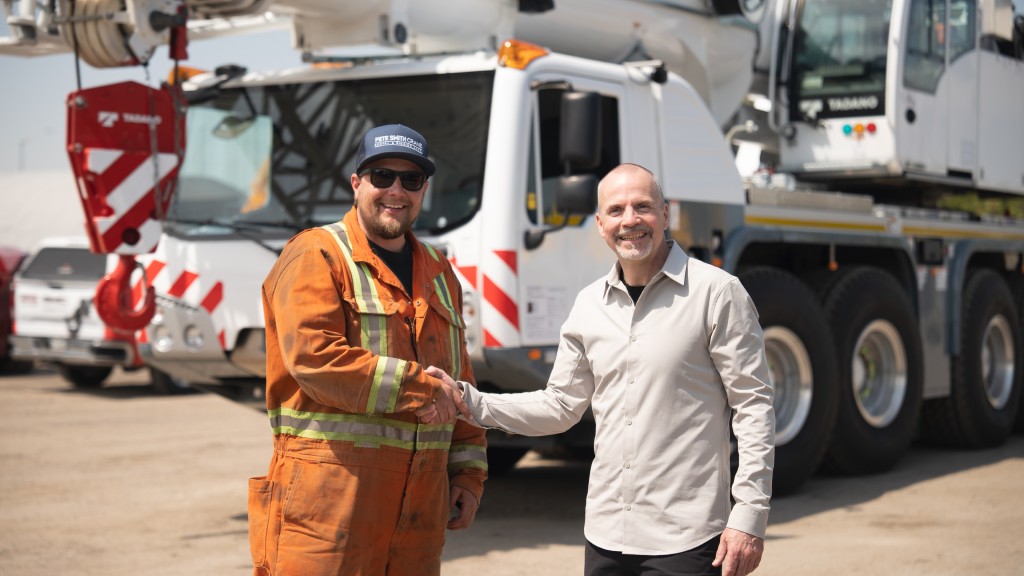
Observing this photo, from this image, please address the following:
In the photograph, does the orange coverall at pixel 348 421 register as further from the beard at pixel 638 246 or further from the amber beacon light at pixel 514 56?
the amber beacon light at pixel 514 56

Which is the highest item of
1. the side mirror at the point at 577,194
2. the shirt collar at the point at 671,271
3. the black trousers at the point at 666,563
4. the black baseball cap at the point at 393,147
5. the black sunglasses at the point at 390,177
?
the black baseball cap at the point at 393,147

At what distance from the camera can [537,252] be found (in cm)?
665

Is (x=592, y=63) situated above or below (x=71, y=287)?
above

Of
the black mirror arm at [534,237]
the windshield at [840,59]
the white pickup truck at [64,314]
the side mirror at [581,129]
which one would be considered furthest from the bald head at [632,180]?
the white pickup truck at [64,314]

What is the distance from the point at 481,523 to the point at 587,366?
4204 mm

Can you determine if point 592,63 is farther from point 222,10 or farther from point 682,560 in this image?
point 682,560

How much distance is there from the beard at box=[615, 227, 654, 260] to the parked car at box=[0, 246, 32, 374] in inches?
634

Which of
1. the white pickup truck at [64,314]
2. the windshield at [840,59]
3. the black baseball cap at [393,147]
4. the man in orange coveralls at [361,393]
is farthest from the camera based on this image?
the white pickup truck at [64,314]

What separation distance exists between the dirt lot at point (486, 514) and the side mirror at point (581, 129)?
78.5 inches

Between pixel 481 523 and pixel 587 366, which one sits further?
pixel 481 523

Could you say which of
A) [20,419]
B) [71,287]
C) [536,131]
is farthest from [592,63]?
[71,287]

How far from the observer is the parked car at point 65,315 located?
14906mm

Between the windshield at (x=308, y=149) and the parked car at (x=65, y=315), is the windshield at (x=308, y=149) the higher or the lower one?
the higher one

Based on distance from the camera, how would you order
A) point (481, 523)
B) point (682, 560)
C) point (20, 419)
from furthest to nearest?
point (20, 419) < point (481, 523) < point (682, 560)
